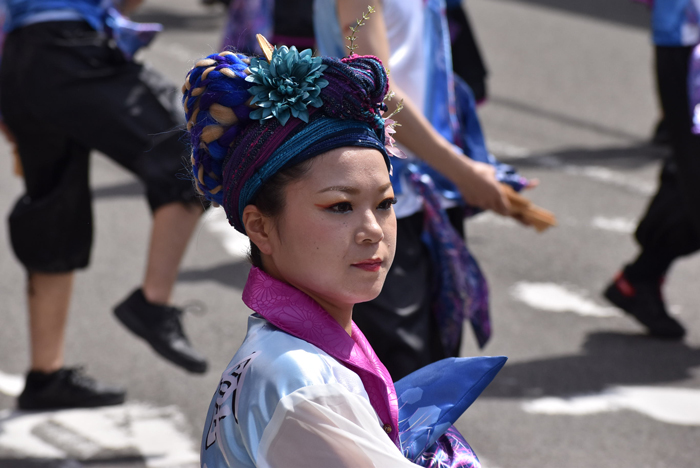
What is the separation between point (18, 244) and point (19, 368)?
0.74 metres

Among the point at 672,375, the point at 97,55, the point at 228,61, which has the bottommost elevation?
the point at 672,375

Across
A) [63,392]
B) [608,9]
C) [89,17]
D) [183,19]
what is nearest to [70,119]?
[89,17]

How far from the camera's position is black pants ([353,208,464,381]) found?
8.83 ft

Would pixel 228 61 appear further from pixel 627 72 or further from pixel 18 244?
pixel 627 72

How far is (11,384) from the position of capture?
156 inches

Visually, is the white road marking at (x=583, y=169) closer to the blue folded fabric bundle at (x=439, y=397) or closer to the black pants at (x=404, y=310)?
the black pants at (x=404, y=310)

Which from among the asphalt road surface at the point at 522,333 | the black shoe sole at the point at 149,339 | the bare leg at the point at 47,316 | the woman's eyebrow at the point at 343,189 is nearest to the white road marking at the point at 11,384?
the asphalt road surface at the point at 522,333

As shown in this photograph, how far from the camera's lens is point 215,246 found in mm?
5660

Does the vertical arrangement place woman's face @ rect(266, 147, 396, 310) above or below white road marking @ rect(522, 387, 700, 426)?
above

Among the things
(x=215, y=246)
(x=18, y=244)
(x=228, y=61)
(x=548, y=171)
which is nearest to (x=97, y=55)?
(x=18, y=244)

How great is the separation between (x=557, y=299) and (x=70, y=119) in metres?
2.67

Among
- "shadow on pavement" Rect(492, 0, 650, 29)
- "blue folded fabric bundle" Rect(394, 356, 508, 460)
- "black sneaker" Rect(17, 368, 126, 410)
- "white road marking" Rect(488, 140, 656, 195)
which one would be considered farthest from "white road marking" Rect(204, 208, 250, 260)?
"shadow on pavement" Rect(492, 0, 650, 29)

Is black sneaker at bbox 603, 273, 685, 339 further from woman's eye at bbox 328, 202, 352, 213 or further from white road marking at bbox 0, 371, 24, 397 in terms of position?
woman's eye at bbox 328, 202, 352, 213

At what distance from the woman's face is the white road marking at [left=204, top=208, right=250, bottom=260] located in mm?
3663
